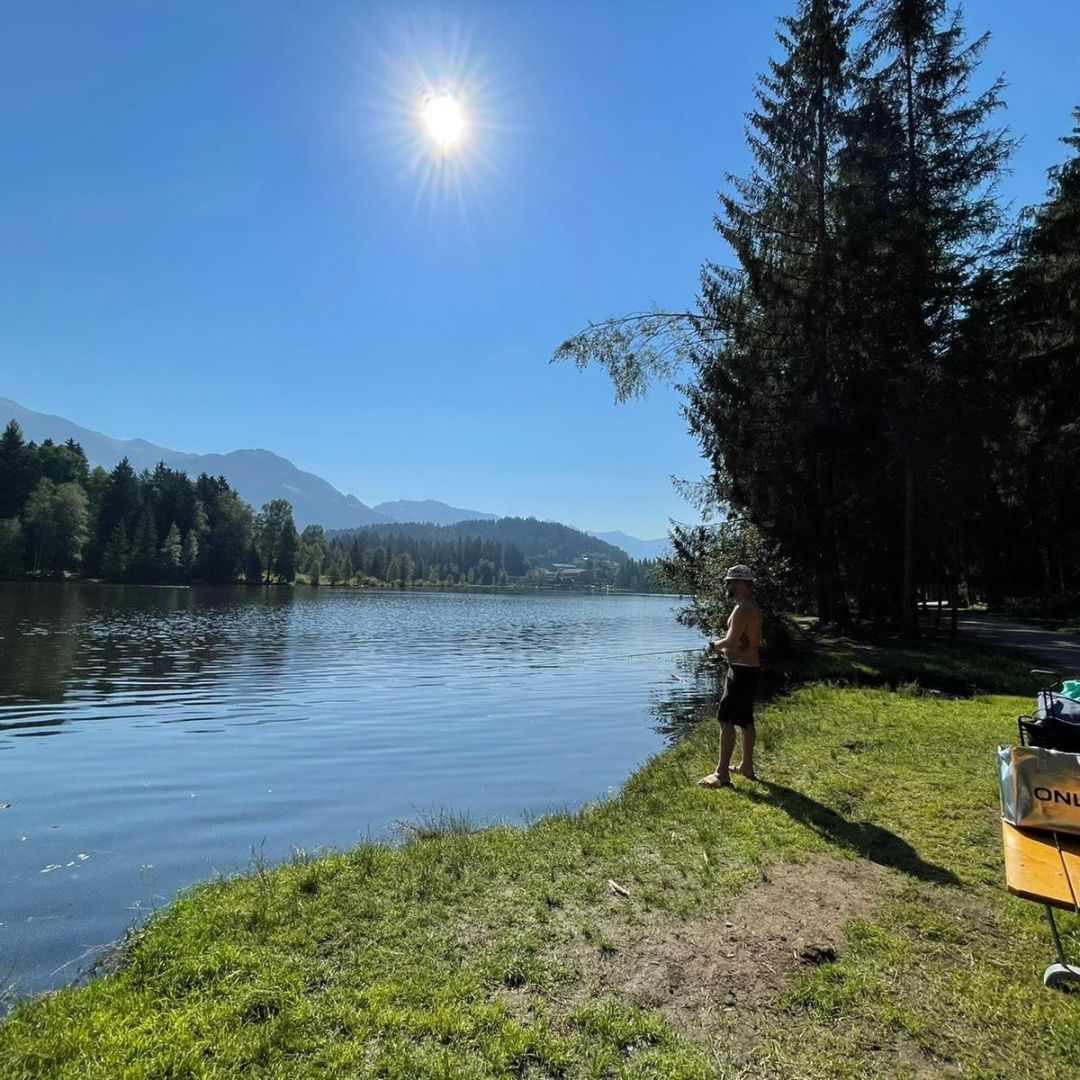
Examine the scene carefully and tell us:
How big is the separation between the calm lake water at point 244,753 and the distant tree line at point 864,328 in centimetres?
782

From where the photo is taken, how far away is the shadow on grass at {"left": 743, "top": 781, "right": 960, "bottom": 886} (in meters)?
5.39

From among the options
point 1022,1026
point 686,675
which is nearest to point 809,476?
point 686,675

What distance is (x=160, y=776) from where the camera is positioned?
1071 centimetres

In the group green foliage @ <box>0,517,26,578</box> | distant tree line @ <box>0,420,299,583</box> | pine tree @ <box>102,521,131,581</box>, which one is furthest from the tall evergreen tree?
pine tree @ <box>102,521,131,581</box>

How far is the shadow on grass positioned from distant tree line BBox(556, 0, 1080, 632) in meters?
14.7

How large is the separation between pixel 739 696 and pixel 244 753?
30.7 ft

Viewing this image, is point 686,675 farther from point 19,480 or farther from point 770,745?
point 19,480

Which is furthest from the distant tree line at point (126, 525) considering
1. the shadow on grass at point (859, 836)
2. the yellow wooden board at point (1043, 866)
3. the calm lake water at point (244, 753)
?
the yellow wooden board at point (1043, 866)

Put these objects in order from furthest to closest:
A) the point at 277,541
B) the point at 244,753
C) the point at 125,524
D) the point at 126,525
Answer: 1. the point at 277,541
2. the point at 126,525
3. the point at 125,524
4. the point at 244,753

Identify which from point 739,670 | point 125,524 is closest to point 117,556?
point 125,524

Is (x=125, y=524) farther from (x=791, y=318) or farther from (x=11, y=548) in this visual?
(x=791, y=318)

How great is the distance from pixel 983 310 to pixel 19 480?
11613cm

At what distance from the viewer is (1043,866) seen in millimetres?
4188

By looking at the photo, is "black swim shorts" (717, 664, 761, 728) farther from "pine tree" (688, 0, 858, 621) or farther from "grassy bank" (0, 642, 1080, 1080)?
"pine tree" (688, 0, 858, 621)
